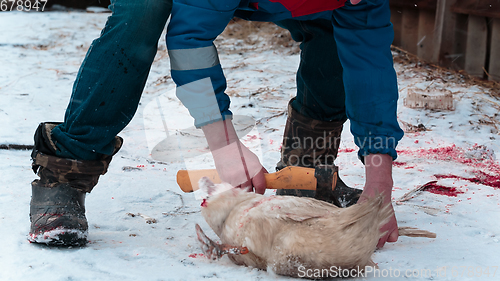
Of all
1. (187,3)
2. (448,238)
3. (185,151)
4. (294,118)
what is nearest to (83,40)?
(185,151)

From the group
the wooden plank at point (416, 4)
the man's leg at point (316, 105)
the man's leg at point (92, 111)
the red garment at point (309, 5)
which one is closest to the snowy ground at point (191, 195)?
the man's leg at point (92, 111)

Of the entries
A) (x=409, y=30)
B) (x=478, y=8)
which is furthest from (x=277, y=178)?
(x=409, y=30)

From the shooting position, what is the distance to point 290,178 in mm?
1579

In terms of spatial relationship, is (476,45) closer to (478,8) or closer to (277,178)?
(478,8)

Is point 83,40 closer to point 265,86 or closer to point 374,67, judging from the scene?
point 265,86

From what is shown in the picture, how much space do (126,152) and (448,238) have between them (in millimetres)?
1824

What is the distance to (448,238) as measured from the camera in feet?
5.26

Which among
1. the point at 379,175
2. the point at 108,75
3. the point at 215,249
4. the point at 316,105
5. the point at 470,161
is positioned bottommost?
the point at 470,161

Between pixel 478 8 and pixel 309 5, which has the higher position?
pixel 309 5

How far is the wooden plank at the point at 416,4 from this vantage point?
4695mm

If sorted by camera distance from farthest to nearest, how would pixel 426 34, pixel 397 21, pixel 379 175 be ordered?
pixel 397 21, pixel 426 34, pixel 379 175

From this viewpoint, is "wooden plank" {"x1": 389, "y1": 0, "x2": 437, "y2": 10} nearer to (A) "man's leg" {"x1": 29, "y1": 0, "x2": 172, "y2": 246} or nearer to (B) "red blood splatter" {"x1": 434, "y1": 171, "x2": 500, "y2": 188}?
(B) "red blood splatter" {"x1": 434, "y1": 171, "x2": 500, "y2": 188}

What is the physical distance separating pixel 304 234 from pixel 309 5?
0.84 m

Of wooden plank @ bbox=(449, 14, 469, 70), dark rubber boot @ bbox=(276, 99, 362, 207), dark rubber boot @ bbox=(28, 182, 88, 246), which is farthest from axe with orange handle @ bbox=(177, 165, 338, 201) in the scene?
wooden plank @ bbox=(449, 14, 469, 70)
